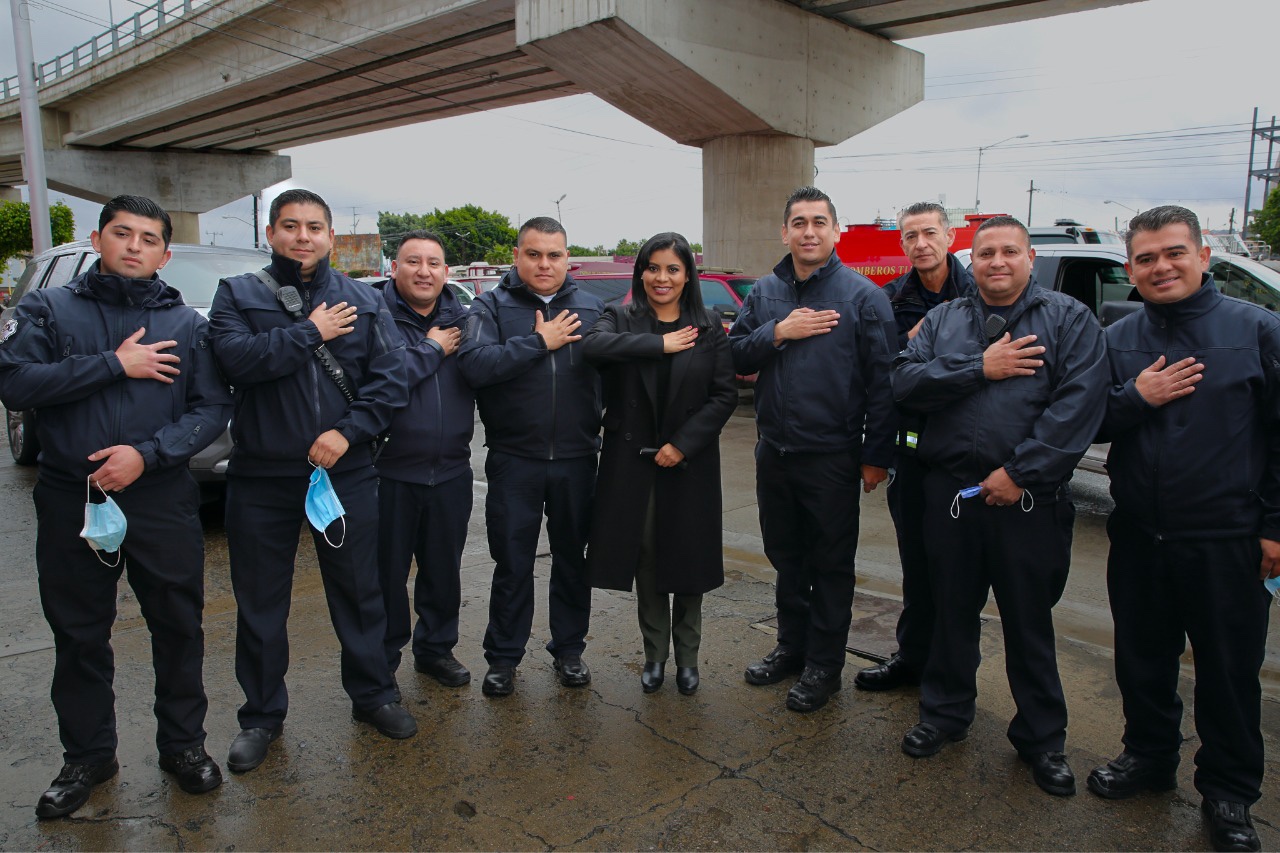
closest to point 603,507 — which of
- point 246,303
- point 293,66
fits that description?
point 246,303

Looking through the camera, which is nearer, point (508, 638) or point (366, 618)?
point (366, 618)

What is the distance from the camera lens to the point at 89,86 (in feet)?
104

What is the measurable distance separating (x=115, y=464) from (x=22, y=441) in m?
7.32

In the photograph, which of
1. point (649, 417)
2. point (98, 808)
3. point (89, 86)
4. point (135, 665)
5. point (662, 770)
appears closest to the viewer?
point (98, 808)

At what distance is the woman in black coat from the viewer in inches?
153

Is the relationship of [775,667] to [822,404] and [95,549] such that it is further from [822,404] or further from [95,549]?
[95,549]

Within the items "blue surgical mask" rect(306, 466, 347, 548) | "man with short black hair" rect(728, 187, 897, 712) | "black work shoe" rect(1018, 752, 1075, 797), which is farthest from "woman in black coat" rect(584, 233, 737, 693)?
"black work shoe" rect(1018, 752, 1075, 797)

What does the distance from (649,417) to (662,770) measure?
4.70ft

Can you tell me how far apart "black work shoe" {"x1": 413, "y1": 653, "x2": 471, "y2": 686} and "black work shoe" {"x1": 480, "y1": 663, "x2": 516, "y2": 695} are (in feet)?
0.33

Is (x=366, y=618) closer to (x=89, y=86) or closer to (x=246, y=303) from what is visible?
(x=246, y=303)

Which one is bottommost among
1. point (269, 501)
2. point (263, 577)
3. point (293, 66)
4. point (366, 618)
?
point (366, 618)

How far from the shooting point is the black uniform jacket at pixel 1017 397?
3.11m

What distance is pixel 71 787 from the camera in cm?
306

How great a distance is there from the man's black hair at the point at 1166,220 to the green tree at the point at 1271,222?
52.4 meters
